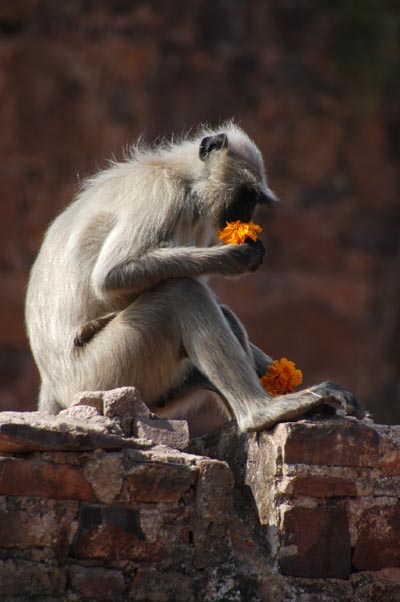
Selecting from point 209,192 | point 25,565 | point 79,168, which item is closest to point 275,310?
point 79,168

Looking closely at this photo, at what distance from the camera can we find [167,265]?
4.75 m

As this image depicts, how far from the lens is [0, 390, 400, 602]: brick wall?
3.75m

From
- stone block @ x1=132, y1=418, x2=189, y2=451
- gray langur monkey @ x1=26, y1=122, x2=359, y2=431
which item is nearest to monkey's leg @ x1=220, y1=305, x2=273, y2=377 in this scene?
gray langur monkey @ x1=26, y1=122, x2=359, y2=431

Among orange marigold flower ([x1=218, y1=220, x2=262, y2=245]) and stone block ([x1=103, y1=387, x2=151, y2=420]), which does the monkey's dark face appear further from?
stone block ([x1=103, y1=387, x2=151, y2=420])

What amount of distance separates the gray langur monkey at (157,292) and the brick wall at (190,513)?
247 millimetres

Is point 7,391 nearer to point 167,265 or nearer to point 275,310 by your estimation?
point 275,310

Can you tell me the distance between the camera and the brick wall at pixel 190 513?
3.75 meters

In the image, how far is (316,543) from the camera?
4129 millimetres

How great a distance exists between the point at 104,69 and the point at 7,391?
10.1 feet

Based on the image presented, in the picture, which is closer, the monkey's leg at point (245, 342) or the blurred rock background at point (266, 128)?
the monkey's leg at point (245, 342)

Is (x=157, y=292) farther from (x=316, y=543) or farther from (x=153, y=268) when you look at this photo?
(x=316, y=543)

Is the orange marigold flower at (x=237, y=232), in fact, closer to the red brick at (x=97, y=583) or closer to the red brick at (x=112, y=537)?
the red brick at (x=112, y=537)

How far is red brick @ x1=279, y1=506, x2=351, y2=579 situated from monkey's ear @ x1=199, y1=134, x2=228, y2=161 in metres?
1.92

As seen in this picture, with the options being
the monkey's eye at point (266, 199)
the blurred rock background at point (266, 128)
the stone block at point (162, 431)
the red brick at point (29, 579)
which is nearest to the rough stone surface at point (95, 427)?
the stone block at point (162, 431)
